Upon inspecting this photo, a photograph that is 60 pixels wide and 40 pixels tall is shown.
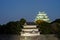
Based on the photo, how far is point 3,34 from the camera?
26547 mm

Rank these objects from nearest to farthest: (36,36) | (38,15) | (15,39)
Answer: (15,39) < (36,36) < (38,15)

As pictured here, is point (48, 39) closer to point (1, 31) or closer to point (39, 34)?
point (39, 34)

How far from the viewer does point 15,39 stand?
83.6 feet

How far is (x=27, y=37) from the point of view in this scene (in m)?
26.7

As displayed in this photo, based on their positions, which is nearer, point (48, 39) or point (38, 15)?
point (48, 39)

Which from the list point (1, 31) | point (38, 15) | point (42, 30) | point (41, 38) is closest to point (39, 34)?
point (42, 30)

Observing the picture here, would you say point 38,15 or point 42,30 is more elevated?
point 38,15

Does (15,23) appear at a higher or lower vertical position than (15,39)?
higher

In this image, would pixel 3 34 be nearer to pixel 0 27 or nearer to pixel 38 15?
pixel 0 27

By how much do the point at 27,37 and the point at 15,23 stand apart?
2626 mm

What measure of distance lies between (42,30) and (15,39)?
360 centimetres

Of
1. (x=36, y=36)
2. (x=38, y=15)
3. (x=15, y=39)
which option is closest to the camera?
(x=15, y=39)

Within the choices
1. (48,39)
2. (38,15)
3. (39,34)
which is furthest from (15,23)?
(38,15)

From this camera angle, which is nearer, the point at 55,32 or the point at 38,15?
the point at 55,32
